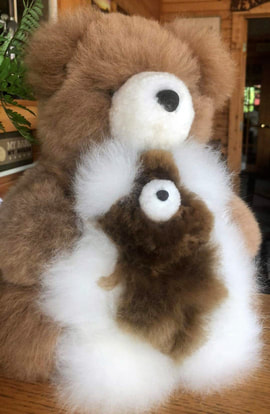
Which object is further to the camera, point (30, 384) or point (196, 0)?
point (196, 0)

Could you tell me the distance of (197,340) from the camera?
43cm

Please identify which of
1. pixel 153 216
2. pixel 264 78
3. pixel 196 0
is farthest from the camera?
pixel 264 78

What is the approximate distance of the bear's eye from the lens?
1.31 ft

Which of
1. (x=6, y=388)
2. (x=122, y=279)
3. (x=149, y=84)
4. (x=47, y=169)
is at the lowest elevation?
(x=6, y=388)

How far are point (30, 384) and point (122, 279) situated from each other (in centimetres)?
19

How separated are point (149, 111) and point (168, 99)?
26 millimetres

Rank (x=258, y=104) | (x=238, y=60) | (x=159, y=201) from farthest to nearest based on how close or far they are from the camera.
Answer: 1. (x=258, y=104)
2. (x=238, y=60)
3. (x=159, y=201)

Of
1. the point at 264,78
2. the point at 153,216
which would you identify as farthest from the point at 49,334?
the point at 264,78

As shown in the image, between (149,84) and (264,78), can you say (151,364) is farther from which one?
(264,78)

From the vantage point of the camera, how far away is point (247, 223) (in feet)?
1.79

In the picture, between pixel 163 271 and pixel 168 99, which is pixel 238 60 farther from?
pixel 163 271

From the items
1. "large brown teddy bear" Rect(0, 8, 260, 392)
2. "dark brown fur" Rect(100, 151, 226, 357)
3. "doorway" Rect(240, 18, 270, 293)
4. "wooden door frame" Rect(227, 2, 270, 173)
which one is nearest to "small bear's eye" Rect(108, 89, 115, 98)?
"large brown teddy bear" Rect(0, 8, 260, 392)

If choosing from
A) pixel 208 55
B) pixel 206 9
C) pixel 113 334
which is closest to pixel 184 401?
pixel 113 334

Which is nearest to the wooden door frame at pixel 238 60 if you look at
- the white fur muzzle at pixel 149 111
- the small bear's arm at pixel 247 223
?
the small bear's arm at pixel 247 223
